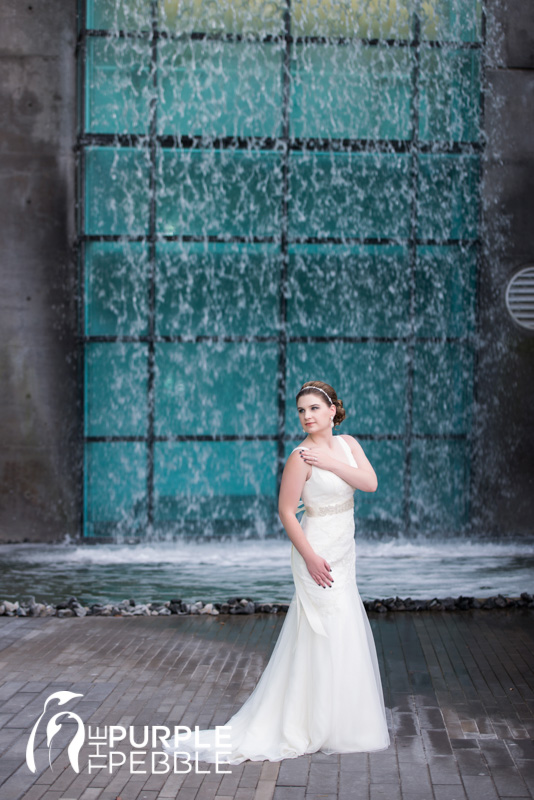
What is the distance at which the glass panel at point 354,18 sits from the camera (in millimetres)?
11445

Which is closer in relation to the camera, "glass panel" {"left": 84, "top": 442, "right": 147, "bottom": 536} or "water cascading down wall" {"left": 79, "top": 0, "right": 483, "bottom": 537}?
"water cascading down wall" {"left": 79, "top": 0, "right": 483, "bottom": 537}

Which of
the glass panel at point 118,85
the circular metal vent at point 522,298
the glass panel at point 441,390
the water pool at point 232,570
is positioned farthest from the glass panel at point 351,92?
the water pool at point 232,570

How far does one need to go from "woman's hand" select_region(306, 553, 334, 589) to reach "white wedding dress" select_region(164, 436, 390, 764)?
8 cm

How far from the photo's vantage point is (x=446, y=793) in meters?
4.37

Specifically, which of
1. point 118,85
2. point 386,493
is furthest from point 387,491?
point 118,85

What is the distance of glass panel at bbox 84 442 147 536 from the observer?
1150 centimetres

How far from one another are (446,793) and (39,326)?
810 centimetres

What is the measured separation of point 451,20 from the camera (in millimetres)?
11570

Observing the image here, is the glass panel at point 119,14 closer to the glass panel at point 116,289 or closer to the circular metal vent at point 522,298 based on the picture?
the glass panel at point 116,289

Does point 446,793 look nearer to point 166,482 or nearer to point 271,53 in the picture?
point 166,482

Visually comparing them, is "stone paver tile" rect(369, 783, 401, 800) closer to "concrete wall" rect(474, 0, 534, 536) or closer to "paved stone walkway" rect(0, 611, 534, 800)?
"paved stone walkway" rect(0, 611, 534, 800)

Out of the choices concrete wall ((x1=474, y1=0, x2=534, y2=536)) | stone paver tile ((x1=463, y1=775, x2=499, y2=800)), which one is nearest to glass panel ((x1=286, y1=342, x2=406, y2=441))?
concrete wall ((x1=474, y1=0, x2=534, y2=536))

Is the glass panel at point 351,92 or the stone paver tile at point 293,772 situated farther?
the glass panel at point 351,92

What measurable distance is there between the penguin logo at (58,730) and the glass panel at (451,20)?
9049 millimetres
